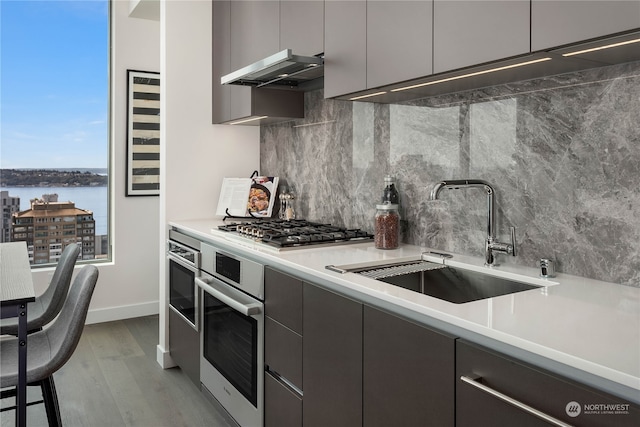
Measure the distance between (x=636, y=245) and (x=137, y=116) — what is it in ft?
12.7

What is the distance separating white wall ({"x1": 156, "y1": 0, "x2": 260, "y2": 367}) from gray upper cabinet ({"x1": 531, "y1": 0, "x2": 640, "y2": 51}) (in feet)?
8.21

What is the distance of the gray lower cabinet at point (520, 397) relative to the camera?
36.6 inches

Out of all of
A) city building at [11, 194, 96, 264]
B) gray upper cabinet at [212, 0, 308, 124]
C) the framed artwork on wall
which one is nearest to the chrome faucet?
gray upper cabinet at [212, 0, 308, 124]

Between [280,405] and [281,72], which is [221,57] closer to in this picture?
[281,72]

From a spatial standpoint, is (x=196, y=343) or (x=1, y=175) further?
(x=1, y=175)

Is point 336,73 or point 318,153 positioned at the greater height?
point 336,73

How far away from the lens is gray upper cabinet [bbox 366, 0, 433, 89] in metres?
1.71

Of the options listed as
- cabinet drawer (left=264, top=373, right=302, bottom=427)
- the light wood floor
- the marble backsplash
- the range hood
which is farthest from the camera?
the light wood floor

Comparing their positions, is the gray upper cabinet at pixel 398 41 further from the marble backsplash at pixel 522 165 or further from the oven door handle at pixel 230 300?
the oven door handle at pixel 230 300

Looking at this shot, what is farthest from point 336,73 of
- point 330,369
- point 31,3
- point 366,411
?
point 31,3

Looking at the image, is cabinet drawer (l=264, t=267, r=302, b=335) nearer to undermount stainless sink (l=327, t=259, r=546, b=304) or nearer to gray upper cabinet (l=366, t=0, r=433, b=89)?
undermount stainless sink (l=327, t=259, r=546, b=304)

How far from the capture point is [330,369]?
1722mm

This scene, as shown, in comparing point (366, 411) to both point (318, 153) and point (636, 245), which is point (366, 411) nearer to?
point (636, 245)

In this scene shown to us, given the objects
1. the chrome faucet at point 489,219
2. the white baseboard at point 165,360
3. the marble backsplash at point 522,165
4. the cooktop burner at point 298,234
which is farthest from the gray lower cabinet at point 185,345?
the chrome faucet at point 489,219
